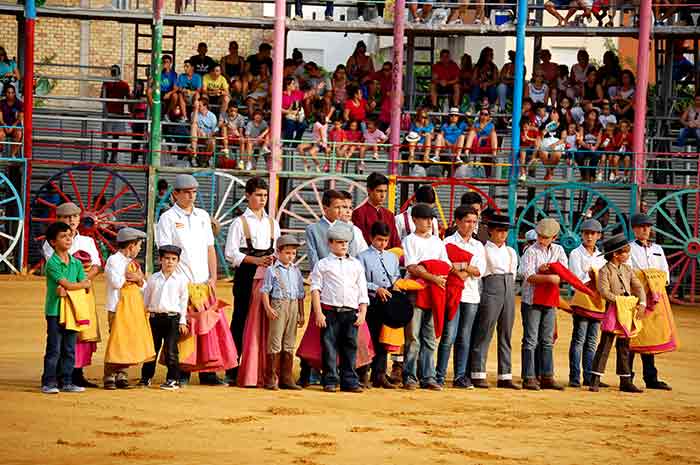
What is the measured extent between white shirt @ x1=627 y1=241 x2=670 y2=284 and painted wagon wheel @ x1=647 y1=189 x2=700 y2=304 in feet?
30.0

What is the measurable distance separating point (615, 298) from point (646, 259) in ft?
2.77

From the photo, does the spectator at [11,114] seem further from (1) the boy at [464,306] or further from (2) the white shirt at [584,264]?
(2) the white shirt at [584,264]

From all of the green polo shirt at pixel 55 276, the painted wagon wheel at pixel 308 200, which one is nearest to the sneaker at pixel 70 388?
the green polo shirt at pixel 55 276

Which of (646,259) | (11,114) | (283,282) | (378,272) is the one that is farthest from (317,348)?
(11,114)

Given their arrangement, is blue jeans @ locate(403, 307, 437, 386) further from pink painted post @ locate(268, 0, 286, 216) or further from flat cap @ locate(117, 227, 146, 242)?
pink painted post @ locate(268, 0, 286, 216)

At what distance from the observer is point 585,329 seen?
14.3 metres

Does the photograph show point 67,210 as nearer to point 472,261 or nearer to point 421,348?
point 421,348

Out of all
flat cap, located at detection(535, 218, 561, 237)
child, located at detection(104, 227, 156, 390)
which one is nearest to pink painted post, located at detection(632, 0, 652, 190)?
flat cap, located at detection(535, 218, 561, 237)

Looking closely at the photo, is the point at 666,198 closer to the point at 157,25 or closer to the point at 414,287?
the point at 157,25

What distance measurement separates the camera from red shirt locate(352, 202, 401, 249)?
543 inches

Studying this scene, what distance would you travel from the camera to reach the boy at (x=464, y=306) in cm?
1370

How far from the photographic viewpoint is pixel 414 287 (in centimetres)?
1353

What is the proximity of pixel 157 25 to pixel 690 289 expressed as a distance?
1025 cm

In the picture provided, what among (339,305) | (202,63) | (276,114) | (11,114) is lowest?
(339,305)
